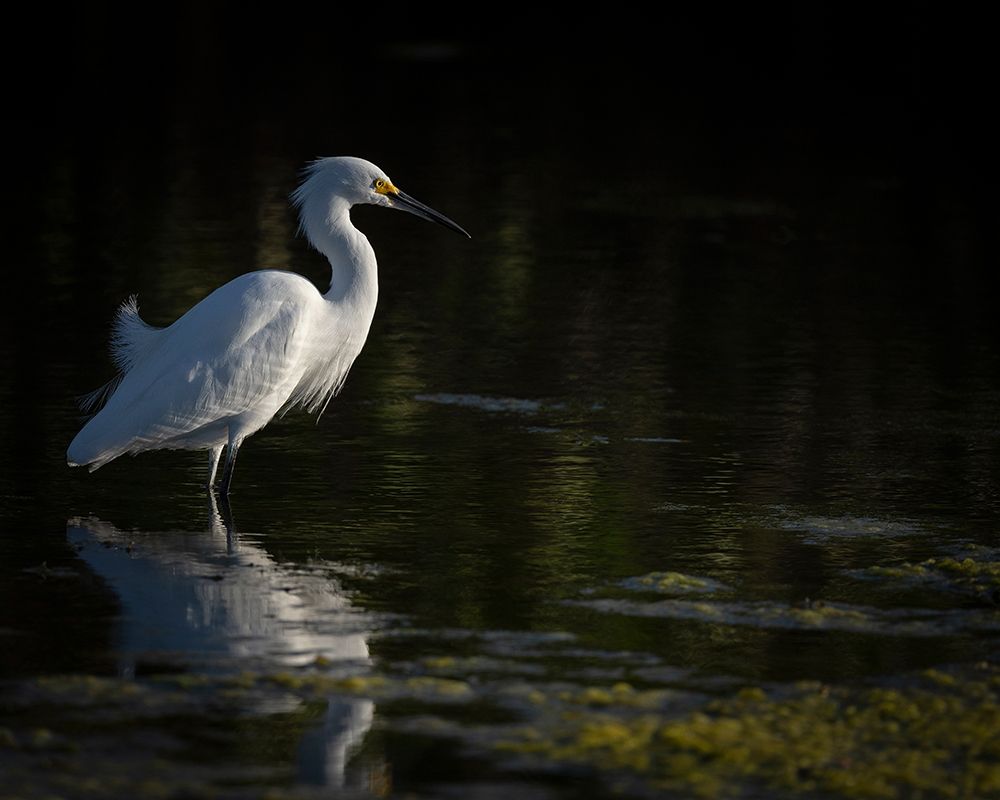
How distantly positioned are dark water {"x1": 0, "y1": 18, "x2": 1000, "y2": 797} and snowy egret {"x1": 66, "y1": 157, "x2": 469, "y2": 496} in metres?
0.29

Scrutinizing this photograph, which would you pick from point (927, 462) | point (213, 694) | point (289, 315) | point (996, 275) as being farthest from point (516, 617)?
point (996, 275)

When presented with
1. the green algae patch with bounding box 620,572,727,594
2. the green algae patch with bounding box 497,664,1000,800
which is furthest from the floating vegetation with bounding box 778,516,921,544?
the green algae patch with bounding box 497,664,1000,800

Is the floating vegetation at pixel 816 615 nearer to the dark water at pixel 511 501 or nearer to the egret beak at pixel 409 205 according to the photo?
the dark water at pixel 511 501

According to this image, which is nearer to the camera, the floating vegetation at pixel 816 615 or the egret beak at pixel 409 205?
the floating vegetation at pixel 816 615

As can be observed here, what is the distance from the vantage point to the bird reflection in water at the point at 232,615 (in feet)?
17.4

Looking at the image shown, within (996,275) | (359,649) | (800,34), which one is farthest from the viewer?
(800,34)

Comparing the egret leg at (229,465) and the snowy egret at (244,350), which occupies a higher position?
the snowy egret at (244,350)

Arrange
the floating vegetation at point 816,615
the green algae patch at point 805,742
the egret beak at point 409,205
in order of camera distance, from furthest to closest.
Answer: the egret beak at point 409,205 → the floating vegetation at point 816,615 → the green algae patch at point 805,742

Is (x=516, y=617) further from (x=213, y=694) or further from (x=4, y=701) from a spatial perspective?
(x=4, y=701)

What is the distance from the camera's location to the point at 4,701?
211 inches

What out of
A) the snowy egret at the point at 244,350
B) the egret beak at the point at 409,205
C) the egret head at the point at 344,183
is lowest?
the snowy egret at the point at 244,350

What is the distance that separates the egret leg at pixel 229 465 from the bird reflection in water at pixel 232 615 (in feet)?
1.05

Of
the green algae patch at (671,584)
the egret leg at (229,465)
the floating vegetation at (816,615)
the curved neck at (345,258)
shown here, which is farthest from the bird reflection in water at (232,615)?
the curved neck at (345,258)

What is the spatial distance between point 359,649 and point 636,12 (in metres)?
33.7
